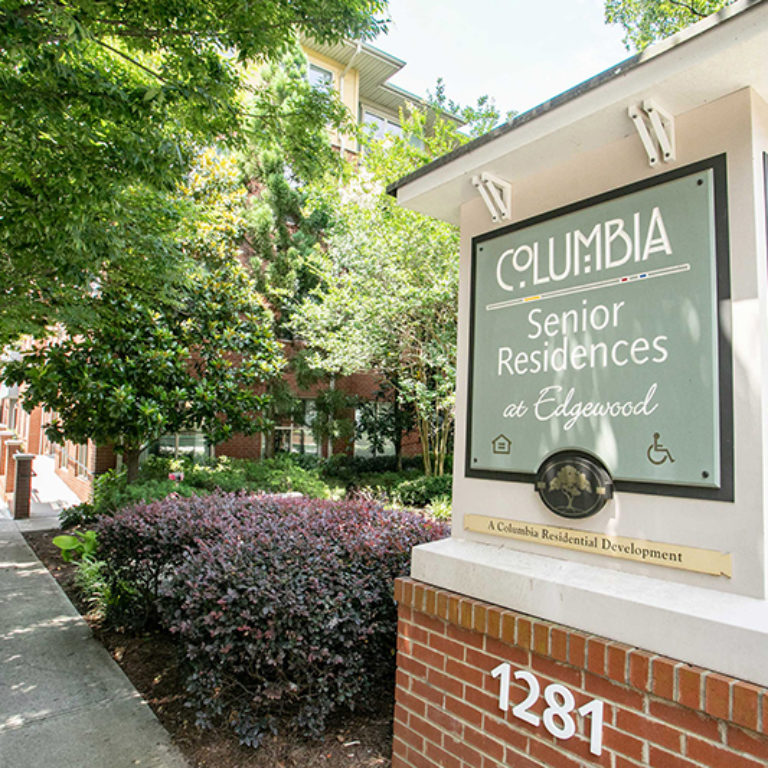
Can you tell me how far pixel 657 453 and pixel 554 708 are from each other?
41.7 inches

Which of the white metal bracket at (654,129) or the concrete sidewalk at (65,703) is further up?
the white metal bracket at (654,129)

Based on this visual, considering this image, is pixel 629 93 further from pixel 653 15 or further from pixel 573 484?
pixel 653 15

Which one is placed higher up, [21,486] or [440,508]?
[21,486]

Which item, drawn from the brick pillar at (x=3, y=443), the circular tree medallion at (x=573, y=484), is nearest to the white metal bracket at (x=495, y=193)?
the circular tree medallion at (x=573, y=484)

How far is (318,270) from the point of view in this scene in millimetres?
13734

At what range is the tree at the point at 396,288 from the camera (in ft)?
32.7

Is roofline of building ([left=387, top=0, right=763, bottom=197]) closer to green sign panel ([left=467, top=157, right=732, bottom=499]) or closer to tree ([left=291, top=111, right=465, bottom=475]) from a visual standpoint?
green sign panel ([left=467, top=157, right=732, bottom=499])

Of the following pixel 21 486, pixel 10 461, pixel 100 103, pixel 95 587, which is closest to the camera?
pixel 100 103

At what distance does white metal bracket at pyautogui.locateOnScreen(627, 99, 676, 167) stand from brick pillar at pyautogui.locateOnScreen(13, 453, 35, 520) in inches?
454

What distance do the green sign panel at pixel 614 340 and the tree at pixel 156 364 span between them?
18.8ft

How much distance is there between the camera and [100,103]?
4020 mm

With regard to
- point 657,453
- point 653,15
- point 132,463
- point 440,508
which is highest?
point 653,15

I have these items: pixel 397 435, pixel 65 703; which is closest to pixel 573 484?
pixel 65 703

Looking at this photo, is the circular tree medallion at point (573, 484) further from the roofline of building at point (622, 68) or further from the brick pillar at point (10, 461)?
the brick pillar at point (10, 461)
